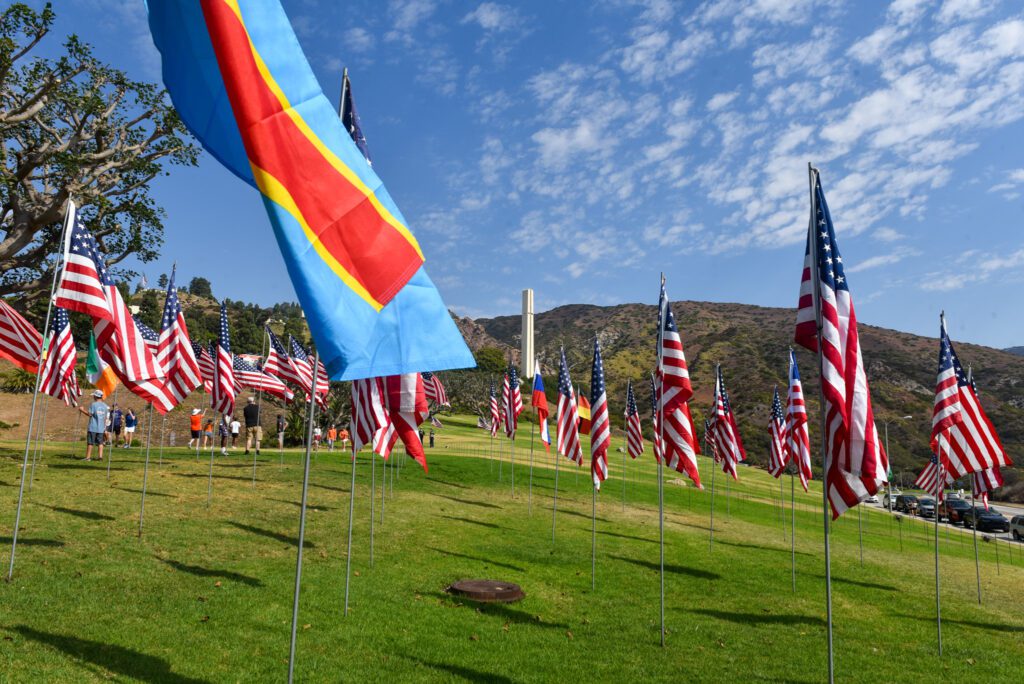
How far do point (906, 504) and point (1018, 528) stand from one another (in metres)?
14.3

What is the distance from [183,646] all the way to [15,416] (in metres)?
44.4

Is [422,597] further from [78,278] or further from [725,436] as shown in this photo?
[725,436]

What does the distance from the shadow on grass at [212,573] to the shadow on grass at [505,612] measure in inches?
130

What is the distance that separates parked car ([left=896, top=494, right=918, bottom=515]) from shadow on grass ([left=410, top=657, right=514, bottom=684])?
5190 centimetres

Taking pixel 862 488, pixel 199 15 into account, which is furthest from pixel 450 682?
pixel 199 15

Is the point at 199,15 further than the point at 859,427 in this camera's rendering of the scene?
No

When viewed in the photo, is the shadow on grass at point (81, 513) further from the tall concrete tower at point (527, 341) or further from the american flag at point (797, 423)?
the tall concrete tower at point (527, 341)

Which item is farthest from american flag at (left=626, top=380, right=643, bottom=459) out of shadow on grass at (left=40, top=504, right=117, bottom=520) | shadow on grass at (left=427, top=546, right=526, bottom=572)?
shadow on grass at (left=40, top=504, right=117, bottom=520)

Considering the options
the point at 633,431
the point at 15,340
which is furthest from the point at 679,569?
the point at 15,340

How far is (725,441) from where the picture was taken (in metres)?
24.3

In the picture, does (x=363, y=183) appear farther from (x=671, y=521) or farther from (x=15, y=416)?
(x=15, y=416)

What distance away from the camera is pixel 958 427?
45.6 feet

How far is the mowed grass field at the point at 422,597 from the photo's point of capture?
8547 millimetres

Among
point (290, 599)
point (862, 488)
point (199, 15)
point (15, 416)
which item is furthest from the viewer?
point (15, 416)
